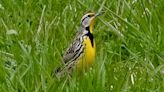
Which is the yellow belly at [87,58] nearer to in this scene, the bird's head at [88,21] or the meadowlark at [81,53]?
the meadowlark at [81,53]

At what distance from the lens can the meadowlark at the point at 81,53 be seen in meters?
5.47

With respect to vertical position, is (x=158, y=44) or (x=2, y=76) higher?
(x=2, y=76)

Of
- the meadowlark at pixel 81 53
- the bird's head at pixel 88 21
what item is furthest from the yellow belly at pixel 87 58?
the bird's head at pixel 88 21

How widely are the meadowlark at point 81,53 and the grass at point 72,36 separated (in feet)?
0.27

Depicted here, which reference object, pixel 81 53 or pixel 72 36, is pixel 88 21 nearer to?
pixel 81 53

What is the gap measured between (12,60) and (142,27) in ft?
3.82

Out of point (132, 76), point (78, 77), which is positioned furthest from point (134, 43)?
point (78, 77)

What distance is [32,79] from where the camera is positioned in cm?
524

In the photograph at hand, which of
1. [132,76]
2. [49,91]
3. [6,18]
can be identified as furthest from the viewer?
[6,18]

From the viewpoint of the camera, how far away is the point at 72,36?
6.46 meters

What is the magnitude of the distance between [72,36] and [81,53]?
36.8 inches

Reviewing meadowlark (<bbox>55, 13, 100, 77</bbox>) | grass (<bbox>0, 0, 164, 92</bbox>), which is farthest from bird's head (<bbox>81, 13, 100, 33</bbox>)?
grass (<bbox>0, 0, 164, 92</bbox>)

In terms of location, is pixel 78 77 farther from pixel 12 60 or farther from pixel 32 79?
pixel 12 60

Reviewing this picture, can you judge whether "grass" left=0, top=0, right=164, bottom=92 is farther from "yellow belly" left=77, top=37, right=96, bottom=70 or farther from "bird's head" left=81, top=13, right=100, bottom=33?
"bird's head" left=81, top=13, right=100, bottom=33
